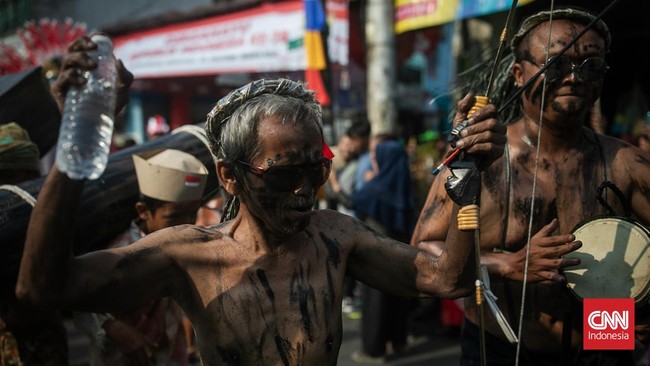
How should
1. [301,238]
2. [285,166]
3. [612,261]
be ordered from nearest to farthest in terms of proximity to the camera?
[285,166] → [301,238] → [612,261]

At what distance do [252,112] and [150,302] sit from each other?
60.9 inches

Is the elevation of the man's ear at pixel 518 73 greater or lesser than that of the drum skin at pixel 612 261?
greater

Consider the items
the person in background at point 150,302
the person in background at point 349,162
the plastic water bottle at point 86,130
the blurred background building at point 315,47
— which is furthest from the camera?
the person in background at point 349,162

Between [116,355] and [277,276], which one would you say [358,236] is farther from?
[116,355]

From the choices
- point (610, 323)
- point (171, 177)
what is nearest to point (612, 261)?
point (610, 323)

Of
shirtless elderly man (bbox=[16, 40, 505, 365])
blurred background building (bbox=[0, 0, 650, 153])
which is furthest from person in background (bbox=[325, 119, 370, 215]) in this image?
shirtless elderly man (bbox=[16, 40, 505, 365])

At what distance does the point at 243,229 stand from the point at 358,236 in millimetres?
386

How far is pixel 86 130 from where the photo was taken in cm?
170

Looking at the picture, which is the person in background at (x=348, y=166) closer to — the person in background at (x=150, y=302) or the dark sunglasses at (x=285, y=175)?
the person in background at (x=150, y=302)

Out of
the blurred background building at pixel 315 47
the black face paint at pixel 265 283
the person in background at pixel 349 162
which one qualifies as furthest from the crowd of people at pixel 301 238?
the person in background at pixel 349 162

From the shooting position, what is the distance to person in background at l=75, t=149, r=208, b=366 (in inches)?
121

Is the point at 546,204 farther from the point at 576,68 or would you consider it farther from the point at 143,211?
the point at 143,211

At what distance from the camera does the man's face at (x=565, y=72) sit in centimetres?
269

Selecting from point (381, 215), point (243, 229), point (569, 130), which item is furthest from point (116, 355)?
point (381, 215)
